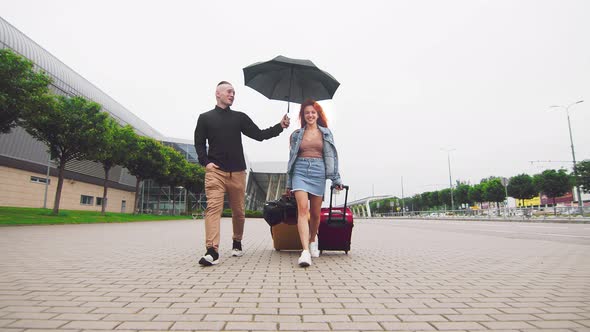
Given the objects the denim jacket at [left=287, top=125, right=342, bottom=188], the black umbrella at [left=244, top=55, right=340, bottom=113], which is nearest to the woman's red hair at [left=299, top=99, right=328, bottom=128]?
the denim jacket at [left=287, top=125, right=342, bottom=188]

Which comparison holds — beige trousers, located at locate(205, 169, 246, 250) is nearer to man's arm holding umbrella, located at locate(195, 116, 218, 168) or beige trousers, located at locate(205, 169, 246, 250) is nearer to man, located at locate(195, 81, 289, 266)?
man, located at locate(195, 81, 289, 266)

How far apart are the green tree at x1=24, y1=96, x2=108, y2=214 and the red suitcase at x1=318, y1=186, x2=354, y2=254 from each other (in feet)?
60.3

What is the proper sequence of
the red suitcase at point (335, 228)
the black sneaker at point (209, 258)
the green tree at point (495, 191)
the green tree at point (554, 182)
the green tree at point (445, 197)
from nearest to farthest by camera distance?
the black sneaker at point (209, 258) < the red suitcase at point (335, 228) < the green tree at point (554, 182) < the green tree at point (495, 191) < the green tree at point (445, 197)

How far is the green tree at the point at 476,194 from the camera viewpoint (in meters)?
69.9

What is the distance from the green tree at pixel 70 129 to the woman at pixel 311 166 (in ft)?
59.7

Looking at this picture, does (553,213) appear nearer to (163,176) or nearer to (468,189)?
(163,176)

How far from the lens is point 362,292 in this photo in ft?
9.89

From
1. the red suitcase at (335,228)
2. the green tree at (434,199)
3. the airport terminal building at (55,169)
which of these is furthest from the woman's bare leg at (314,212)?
the green tree at (434,199)

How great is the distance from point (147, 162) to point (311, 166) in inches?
1219

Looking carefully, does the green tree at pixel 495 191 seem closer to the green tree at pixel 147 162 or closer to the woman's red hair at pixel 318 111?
the green tree at pixel 147 162

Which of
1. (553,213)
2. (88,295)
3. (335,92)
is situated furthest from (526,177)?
(88,295)

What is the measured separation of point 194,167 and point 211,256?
41859 millimetres

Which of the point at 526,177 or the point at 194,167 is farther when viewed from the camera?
the point at 526,177

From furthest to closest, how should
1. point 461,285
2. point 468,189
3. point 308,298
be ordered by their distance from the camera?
point 468,189
point 461,285
point 308,298
